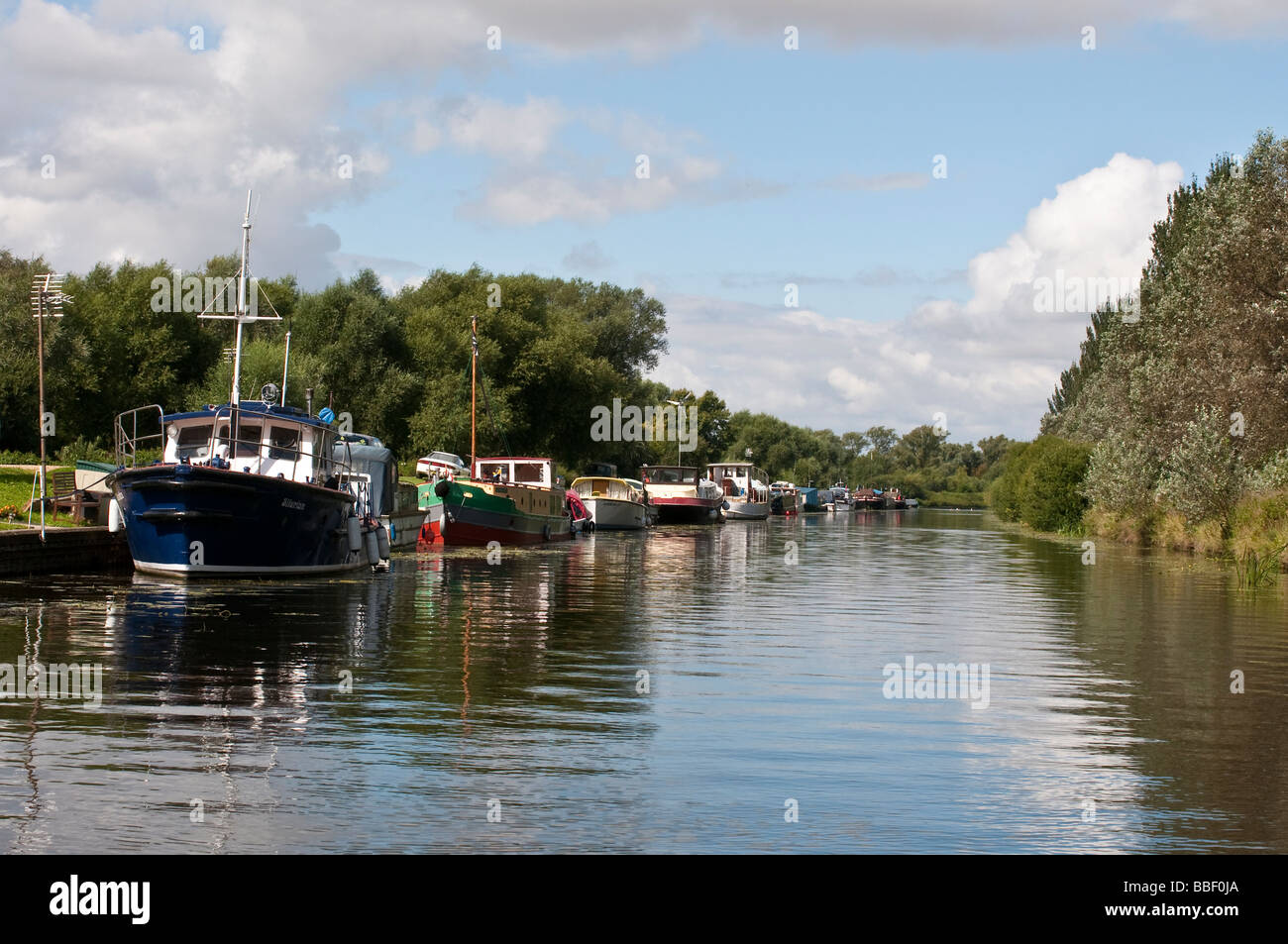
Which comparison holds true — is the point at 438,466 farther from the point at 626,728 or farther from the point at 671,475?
the point at 626,728

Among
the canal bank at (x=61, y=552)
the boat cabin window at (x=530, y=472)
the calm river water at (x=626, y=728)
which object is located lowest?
the calm river water at (x=626, y=728)

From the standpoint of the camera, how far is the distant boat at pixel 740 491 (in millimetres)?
104625

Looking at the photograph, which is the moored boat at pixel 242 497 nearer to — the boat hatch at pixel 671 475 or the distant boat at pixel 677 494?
→ the distant boat at pixel 677 494

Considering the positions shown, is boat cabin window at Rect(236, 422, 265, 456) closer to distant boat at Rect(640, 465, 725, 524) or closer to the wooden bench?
the wooden bench

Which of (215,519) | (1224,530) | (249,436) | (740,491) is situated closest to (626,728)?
(215,519)

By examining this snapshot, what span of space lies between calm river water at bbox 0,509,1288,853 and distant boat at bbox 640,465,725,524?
59270 millimetres

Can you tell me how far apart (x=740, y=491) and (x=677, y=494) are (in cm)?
2076

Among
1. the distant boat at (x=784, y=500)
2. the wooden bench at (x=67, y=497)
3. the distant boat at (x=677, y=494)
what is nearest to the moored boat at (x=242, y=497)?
the wooden bench at (x=67, y=497)

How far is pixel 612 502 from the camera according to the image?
237ft

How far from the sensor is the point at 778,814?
32.3 ft

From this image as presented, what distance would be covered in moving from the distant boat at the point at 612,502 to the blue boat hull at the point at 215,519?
41178 mm

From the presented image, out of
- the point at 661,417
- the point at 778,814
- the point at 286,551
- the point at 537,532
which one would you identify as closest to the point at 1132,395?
the point at 537,532

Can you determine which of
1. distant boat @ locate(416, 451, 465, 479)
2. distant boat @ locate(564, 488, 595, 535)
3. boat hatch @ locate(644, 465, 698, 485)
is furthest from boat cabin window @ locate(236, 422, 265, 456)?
boat hatch @ locate(644, 465, 698, 485)
